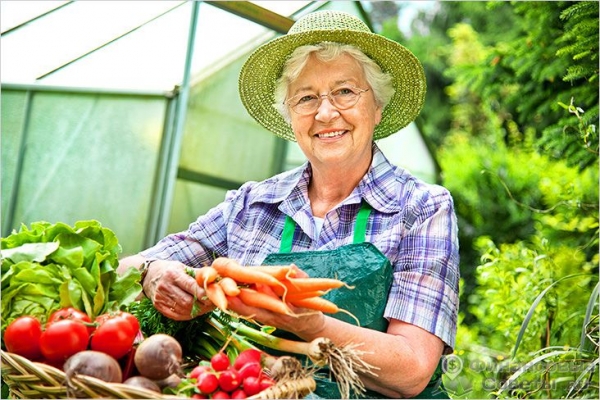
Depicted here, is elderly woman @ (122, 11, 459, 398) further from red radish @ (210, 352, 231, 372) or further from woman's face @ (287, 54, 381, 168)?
red radish @ (210, 352, 231, 372)

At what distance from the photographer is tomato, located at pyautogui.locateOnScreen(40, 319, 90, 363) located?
1.80m

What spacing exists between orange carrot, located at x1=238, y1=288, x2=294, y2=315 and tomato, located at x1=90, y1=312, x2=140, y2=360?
28 cm

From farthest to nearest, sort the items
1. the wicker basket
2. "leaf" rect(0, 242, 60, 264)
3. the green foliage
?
the green foliage
"leaf" rect(0, 242, 60, 264)
the wicker basket

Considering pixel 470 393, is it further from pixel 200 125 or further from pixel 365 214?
pixel 200 125

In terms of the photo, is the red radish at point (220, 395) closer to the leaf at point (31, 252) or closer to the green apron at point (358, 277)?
the green apron at point (358, 277)

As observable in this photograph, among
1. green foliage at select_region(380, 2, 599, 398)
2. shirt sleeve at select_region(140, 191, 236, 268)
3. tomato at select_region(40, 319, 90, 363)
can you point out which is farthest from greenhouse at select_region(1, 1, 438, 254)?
tomato at select_region(40, 319, 90, 363)

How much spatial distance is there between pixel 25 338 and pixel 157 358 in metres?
0.34

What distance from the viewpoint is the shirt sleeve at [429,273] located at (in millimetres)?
2252

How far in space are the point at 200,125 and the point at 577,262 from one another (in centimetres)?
243

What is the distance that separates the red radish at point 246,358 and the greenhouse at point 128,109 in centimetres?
291

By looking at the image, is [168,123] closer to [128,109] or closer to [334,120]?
[128,109]

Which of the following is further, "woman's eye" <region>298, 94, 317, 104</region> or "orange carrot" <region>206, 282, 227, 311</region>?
"woman's eye" <region>298, 94, 317, 104</region>

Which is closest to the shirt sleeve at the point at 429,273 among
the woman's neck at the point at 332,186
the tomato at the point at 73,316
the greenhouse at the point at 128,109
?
the woman's neck at the point at 332,186

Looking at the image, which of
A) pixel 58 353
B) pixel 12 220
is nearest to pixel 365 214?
pixel 58 353
